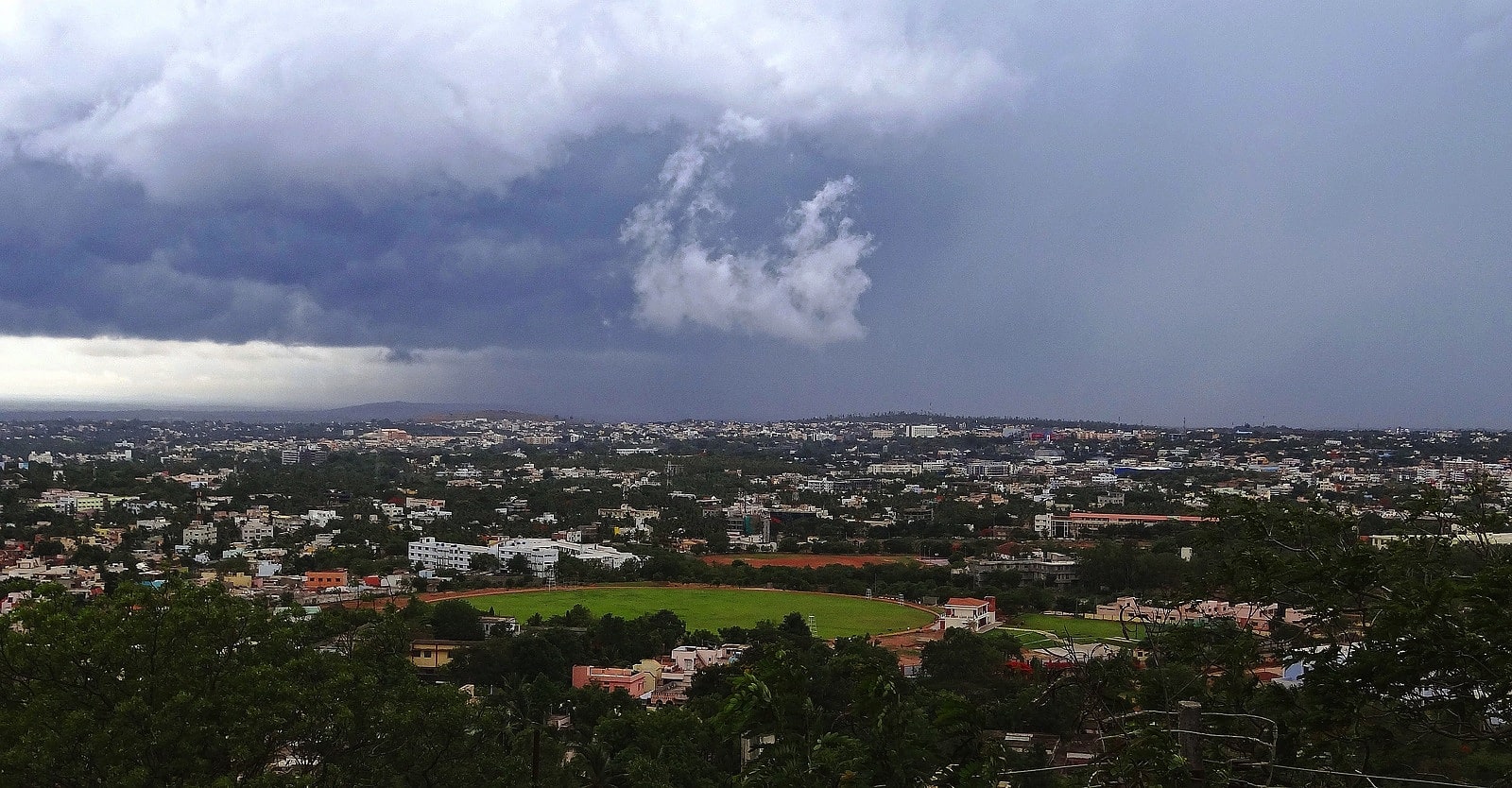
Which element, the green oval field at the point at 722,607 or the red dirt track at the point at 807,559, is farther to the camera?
the red dirt track at the point at 807,559

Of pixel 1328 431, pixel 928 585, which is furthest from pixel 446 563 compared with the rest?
pixel 1328 431

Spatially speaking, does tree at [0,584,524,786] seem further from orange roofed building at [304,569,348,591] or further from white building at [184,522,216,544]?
white building at [184,522,216,544]

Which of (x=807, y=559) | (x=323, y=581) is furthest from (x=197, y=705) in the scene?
(x=807, y=559)

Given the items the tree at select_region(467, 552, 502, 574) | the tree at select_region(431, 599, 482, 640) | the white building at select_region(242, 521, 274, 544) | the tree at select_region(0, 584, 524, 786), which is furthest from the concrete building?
the white building at select_region(242, 521, 274, 544)

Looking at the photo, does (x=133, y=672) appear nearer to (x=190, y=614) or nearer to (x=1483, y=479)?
(x=190, y=614)

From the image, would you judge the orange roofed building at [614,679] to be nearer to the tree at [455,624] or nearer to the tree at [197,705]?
the tree at [455,624]

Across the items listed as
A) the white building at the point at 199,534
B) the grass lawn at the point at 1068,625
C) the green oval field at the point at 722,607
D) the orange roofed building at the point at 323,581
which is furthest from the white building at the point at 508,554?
the grass lawn at the point at 1068,625
